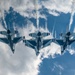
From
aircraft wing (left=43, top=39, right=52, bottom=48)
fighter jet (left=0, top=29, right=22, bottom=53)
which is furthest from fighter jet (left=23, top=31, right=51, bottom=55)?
fighter jet (left=0, top=29, right=22, bottom=53)

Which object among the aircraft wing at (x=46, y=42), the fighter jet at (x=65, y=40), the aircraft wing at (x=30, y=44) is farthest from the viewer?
the aircraft wing at (x=46, y=42)

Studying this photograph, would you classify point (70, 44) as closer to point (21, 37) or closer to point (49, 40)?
point (49, 40)

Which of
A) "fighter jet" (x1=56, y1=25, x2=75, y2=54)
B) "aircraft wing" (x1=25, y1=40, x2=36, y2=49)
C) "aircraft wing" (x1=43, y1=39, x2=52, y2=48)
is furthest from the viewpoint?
"aircraft wing" (x1=43, y1=39, x2=52, y2=48)

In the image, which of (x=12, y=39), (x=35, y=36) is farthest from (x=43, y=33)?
(x=12, y=39)

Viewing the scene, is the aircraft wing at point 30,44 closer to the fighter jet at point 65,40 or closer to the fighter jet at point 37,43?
the fighter jet at point 37,43

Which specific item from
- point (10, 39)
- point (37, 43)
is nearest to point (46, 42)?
point (37, 43)

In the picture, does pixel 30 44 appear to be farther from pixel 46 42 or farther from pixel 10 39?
pixel 10 39

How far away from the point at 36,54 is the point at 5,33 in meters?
16.8

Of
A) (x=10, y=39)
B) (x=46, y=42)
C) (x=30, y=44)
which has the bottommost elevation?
(x=30, y=44)

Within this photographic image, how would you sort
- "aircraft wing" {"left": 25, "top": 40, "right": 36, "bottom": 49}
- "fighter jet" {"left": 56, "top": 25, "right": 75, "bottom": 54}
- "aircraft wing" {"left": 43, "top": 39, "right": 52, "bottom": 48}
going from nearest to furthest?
"fighter jet" {"left": 56, "top": 25, "right": 75, "bottom": 54}, "aircraft wing" {"left": 25, "top": 40, "right": 36, "bottom": 49}, "aircraft wing" {"left": 43, "top": 39, "right": 52, "bottom": 48}

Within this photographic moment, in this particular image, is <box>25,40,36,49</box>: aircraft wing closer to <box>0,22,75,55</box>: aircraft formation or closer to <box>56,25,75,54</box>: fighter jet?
<box>0,22,75,55</box>: aircraft formation

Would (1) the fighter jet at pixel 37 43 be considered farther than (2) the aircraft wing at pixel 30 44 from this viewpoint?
No

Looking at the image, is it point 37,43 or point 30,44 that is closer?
point 37,43

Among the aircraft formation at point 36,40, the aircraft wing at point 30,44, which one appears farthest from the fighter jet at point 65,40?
the aircraft wing at point 30,44
